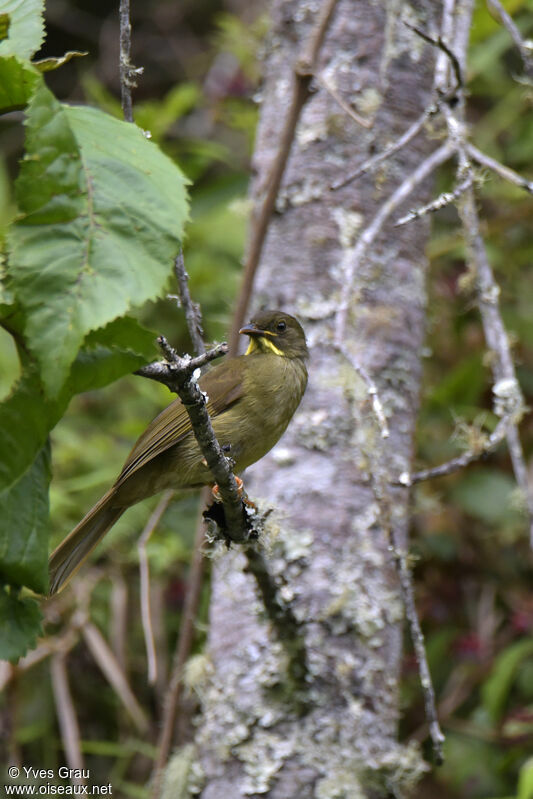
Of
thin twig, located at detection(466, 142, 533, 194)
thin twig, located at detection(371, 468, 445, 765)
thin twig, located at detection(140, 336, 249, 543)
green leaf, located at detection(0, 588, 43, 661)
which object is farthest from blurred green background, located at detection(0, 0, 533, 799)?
green leaf, located at detection(0, 588, 43, 661)

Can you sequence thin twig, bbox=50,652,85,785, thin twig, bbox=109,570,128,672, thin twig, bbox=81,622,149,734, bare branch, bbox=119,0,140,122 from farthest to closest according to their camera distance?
thin twig, bbox=109,570,128,672 → thin twig, bbox=81,622,149,734 → thin twig, bbox=50,652,85,785 → bare branch, bbox=119,0,140,122

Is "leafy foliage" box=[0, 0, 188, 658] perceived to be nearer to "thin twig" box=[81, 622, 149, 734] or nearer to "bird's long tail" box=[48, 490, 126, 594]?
"bird's long tail" box=[48, 490, 126, 594]

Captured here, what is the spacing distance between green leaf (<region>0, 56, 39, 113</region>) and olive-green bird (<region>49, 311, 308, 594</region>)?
156cm

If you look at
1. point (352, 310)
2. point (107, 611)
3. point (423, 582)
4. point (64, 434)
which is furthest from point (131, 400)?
point (352, 310)

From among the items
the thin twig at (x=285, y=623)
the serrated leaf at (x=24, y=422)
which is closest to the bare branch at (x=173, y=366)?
the serrated leaf at (x=24, y=422)

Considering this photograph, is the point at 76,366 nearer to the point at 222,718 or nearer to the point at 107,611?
the point at 222,718

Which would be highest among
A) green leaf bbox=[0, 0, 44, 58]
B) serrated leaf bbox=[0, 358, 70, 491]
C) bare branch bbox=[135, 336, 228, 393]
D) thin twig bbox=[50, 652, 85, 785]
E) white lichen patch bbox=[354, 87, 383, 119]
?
white lichen patch bbox=[354, 87, 383, 119]

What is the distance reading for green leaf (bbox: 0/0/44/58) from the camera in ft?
4.71

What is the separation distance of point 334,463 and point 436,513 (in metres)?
1.25

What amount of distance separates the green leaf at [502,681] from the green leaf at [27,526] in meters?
2.67

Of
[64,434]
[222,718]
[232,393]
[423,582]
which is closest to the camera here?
[222,718]

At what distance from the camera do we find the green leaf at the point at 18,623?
164cm

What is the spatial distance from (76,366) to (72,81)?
6975 millimetres

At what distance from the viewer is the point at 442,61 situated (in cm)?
280
